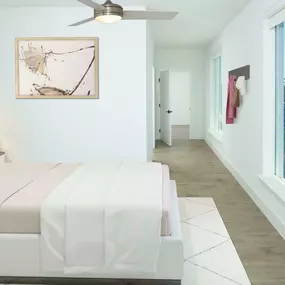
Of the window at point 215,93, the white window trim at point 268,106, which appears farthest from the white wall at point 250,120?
the window at point 215,93

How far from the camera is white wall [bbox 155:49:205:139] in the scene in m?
11.0

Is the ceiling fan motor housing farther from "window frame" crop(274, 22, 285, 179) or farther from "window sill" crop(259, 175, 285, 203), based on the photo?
"window sill" crop(259, 175, 285, 203)

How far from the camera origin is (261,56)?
460 centimetres

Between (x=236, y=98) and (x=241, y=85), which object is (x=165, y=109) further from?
(x=241, y=85)

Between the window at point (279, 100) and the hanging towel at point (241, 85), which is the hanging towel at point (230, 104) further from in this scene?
the window at point (279, 100)

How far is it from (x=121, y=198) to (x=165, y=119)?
8012mm

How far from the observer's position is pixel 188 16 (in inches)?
238

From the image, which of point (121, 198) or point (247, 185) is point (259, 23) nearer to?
point (247, 185)

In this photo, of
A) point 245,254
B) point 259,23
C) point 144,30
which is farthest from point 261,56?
point 245,254

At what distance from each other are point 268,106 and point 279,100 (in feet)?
0.55

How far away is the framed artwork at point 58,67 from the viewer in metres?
5.28

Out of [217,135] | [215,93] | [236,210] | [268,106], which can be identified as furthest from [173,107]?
[236,210]

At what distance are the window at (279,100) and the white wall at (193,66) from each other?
263 inches

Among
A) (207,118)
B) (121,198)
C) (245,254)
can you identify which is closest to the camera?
(121,198)
